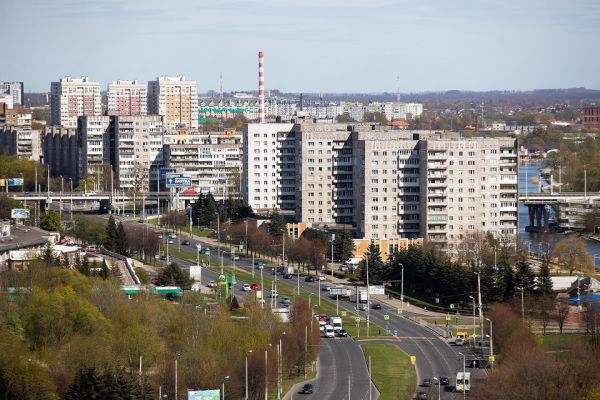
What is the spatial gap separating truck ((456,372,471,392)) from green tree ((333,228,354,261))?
2381cm

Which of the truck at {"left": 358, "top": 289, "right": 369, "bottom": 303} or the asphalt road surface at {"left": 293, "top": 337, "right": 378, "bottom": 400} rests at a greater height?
the truck at {"left": 358, "top": 289, "right": 369, "bottom": 303}

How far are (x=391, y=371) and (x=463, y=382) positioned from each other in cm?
342

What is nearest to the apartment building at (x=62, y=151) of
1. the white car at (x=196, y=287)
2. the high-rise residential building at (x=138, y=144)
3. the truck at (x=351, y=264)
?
the high-rise residential building at (x=138, y=144)

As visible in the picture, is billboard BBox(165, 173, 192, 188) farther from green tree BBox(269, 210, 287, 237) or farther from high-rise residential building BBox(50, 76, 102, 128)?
high-rise residential building BBox(50, 76, 102, 128)

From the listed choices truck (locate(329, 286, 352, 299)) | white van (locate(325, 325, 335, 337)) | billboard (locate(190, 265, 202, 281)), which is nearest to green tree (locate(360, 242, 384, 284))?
truck (locate(329, 286, 352, 299))

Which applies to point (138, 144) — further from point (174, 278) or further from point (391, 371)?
point (391, 371)

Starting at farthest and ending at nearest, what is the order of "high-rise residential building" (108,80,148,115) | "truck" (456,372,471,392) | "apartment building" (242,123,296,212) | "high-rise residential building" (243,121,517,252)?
"high-rise residential building" (108,80,148,115) → "apartment building" (242,123,296,212) → "high-rise residential building" (243,121,517,252) → "truck" (456,372,471,392)

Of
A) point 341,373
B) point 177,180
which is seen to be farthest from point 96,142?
point 341,373

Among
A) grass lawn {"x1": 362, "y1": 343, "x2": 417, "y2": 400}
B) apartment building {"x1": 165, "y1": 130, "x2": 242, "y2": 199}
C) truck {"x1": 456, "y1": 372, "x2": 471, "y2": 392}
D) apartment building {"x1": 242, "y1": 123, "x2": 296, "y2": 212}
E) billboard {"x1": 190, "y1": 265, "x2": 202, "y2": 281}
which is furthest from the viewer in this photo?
apartment building {"x1": 165, "y1": 130, "x2": 242, "y2": 199}

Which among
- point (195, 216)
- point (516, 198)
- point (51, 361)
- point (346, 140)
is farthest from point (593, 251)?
point (51, 361)

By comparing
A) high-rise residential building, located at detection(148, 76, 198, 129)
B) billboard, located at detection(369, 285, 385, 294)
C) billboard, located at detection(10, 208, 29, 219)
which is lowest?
billboard, located at detection(369, 285, 385, 294)

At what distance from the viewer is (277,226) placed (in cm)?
6531

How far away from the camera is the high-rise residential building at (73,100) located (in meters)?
129

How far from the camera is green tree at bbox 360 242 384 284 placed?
55750mm
